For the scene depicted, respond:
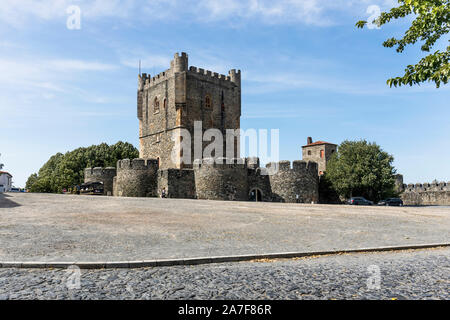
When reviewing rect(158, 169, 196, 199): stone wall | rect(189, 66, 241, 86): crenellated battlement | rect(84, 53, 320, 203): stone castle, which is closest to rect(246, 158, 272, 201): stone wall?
rect(84, 53, 320, 203): stone castle

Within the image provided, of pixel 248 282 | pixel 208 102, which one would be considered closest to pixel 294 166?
pixel 208 102

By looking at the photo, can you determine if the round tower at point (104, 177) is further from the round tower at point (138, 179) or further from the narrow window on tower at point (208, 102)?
the narrow window on tower at point (208, 102)

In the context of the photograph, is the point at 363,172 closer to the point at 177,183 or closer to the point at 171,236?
the point at 177,183

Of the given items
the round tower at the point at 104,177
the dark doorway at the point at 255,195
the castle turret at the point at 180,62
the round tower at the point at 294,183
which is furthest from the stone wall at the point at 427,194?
the round tower at the point at 104,177

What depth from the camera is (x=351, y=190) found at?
117 ft

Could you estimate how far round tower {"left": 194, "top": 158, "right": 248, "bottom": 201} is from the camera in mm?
31109

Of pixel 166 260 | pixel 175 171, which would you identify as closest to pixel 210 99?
pixel 175 171

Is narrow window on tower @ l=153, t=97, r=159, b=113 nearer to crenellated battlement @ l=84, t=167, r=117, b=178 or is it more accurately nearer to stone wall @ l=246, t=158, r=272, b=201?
crenellated battlement @ l=84, t=167, r=117, b=178

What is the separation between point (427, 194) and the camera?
4438cm

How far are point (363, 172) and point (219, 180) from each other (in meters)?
14.1

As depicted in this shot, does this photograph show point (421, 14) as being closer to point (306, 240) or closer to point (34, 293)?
point (306, 240)

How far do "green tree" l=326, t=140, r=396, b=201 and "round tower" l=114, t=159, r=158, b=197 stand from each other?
17.5 meters

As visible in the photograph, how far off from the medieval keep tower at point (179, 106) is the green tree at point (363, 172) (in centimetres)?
1243
